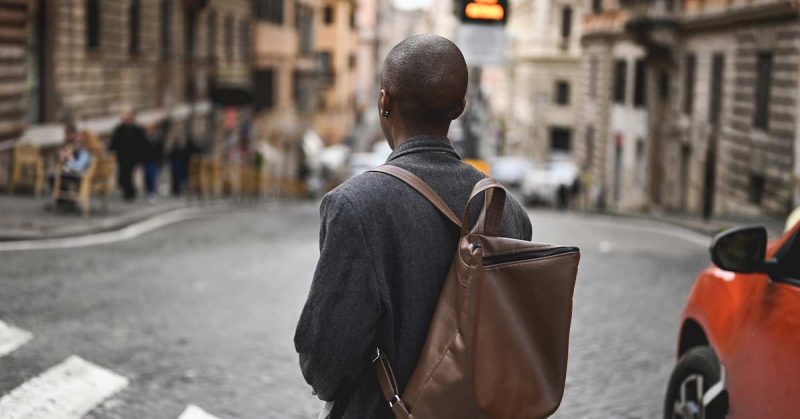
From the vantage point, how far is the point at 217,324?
9.71 m

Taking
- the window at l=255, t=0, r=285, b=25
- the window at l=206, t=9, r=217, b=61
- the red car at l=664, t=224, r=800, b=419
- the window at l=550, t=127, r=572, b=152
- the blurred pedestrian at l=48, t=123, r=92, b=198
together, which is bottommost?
the window at l=550, t=127, r=572, b=152

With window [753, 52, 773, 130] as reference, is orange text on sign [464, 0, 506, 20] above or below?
above

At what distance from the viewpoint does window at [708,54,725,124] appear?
3080 centimetres

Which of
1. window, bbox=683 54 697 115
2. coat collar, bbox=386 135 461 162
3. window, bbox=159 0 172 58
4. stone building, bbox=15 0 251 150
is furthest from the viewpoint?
window, bbox=159 0 172 58

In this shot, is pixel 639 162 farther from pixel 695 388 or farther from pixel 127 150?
pixel 695 388

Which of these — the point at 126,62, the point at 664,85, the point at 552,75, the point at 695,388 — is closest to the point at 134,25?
the point at 126,62

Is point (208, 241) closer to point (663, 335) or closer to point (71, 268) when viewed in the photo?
point (71, 268)

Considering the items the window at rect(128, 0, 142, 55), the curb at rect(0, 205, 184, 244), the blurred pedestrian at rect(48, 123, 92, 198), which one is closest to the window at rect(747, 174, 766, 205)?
the curb at rect(0, 205, 184, 244)

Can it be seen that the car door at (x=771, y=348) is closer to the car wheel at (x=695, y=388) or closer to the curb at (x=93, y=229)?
the car wheel at (x=695, y=388)

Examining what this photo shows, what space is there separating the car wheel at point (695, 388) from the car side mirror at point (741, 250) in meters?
0.64

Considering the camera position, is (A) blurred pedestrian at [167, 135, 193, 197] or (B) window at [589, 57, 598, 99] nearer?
(A) blurred pedestrian at [167, 135, 193, 197]

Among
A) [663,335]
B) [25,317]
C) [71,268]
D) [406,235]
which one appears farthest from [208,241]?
[406,235]

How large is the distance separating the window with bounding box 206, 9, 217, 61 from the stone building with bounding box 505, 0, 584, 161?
89.7 feet

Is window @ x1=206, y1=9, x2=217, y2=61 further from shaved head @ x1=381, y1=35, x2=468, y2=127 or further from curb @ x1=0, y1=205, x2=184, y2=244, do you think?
shaved head @ x1=381, y1=35, x2=468, y2=127
